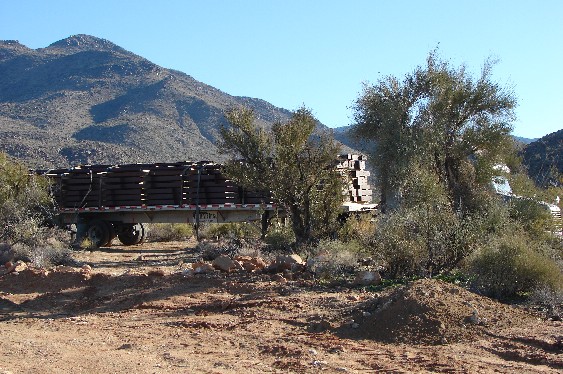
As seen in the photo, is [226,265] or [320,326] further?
[226,265]

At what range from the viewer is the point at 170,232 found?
27062mm

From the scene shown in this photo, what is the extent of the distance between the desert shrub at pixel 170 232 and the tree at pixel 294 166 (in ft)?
33.9

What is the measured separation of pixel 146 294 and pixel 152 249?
1090cm

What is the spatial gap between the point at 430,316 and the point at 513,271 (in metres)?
2.90

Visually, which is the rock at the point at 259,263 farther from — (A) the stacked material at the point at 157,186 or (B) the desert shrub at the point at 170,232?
(B) the desert shrub at the point at 170,232

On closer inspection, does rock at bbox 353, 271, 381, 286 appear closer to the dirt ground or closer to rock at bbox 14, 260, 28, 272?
the dirt ground

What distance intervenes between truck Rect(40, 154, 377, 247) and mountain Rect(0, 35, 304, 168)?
20.7m

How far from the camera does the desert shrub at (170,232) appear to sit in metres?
27.0

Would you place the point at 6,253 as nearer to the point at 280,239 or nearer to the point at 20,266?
the point at 20,266

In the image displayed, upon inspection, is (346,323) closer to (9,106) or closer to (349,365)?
(349,365)

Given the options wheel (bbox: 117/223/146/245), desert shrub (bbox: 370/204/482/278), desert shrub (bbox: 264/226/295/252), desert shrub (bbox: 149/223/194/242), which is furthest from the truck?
desert shrub (bbox: 370/204/482/278)

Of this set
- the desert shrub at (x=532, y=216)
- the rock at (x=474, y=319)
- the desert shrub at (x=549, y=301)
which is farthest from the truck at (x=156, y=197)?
the rock at (x=474, y=319)

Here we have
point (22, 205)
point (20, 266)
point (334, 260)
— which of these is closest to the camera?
point (334, 260)

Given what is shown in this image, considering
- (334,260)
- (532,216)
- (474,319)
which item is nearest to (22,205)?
(334,260)
